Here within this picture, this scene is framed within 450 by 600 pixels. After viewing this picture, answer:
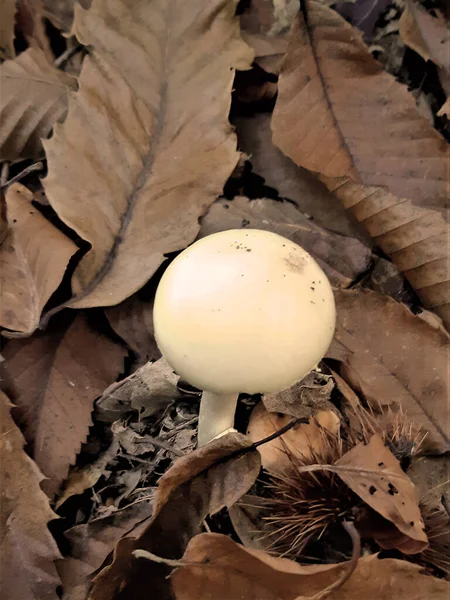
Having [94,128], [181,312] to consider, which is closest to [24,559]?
[181,312]

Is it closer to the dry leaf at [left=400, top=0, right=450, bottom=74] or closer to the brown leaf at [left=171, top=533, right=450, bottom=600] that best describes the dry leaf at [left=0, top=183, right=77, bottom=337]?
the brown leaf at [left=171, top=533, right=450, bottom=600]

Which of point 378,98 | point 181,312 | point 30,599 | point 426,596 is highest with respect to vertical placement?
point 378,98

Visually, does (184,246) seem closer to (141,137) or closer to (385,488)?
(141,137)

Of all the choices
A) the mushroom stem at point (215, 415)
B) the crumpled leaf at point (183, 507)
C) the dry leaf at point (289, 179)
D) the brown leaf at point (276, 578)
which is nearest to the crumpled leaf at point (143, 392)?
the mushroom stem at point (215, 415)

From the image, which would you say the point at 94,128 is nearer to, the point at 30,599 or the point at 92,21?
the point at 92,21

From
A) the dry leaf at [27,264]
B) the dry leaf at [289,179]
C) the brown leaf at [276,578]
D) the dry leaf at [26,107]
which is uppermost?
the dry leaf at [26,107]

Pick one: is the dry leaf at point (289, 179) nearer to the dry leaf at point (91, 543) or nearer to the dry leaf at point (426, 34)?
the dry leaf at point (426, 34)

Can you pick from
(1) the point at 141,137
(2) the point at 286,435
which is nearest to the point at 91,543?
(2) the point at 286,435
